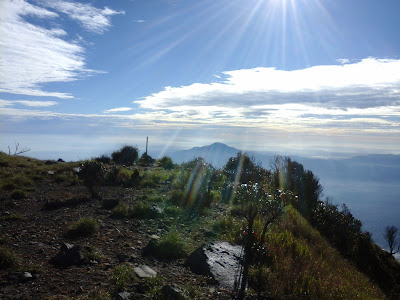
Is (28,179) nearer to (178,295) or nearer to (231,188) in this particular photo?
(231,188)

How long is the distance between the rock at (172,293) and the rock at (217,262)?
1.27 m

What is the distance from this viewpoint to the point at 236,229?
900 cm

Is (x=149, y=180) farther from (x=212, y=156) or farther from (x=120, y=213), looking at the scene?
(x=212, y=156)

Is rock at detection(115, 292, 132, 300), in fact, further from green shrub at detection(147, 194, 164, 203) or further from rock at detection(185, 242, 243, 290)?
green shrub at detection(147, 194, 164, 203)

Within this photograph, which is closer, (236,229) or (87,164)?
(236,229)

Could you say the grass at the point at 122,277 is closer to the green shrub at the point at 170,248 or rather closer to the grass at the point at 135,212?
the green shrub at the point at 170,248

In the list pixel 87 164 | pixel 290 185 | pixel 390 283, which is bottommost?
pixel 390 283

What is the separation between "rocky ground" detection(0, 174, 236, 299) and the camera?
4914mm

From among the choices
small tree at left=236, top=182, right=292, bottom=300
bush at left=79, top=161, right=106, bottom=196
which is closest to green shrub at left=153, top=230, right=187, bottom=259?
small tree at left=236, top=182, right=292, bottom=300

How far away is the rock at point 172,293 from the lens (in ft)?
15.2

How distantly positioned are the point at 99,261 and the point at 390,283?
591 inches

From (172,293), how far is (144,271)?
116cm

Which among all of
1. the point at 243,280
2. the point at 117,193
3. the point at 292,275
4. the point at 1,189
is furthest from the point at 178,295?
the point at 1,189

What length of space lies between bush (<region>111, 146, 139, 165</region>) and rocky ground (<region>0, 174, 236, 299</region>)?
508 inches
